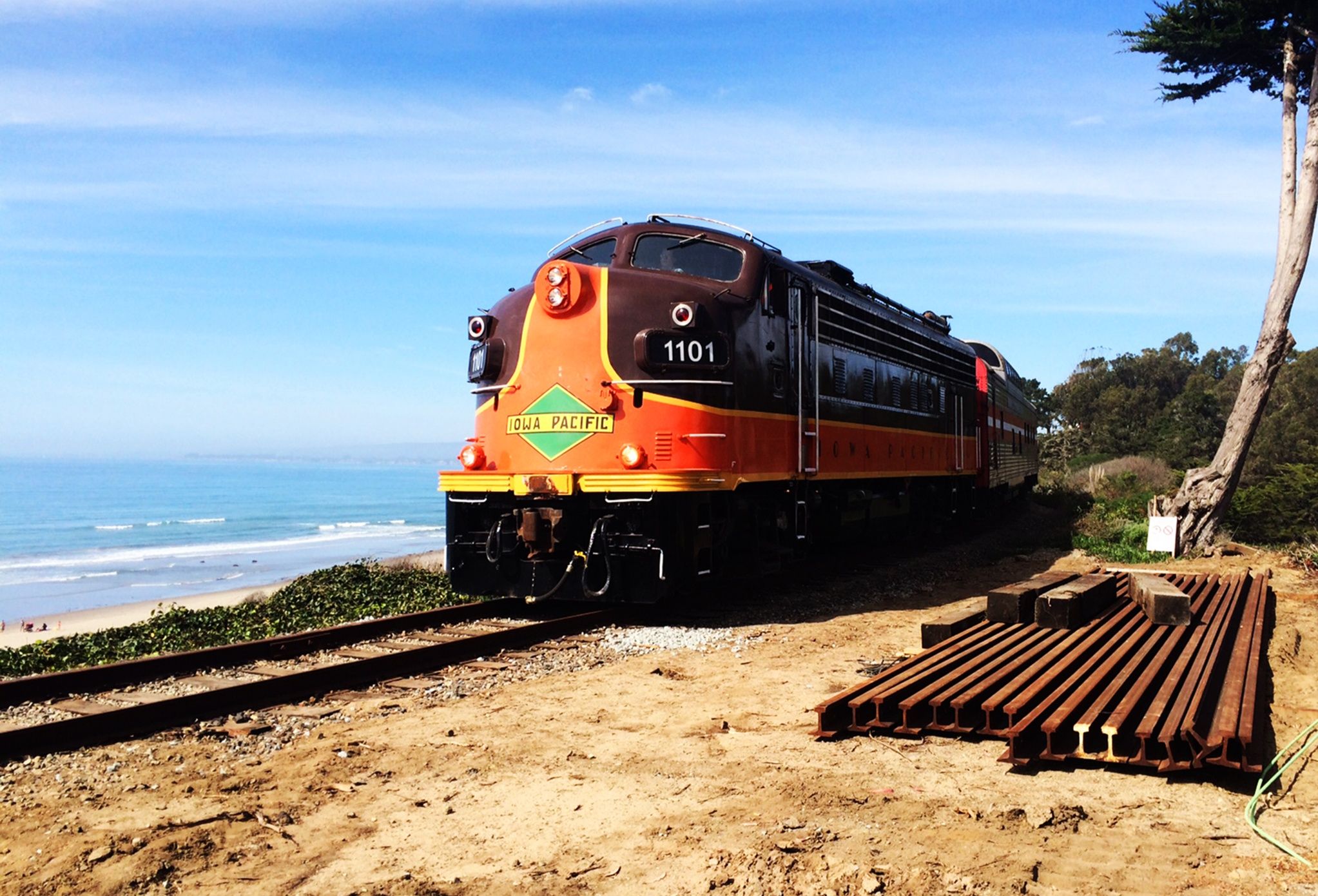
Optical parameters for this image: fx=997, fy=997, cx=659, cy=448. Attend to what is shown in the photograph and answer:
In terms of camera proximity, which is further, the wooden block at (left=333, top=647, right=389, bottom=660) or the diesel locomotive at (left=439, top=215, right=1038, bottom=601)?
the diesel locomotive at (left=439, top=215, right=1038, bottom=601)

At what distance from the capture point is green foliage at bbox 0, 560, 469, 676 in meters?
8.67

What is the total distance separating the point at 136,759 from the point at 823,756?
12.5 ft

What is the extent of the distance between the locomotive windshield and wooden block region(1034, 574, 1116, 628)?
14.8ft

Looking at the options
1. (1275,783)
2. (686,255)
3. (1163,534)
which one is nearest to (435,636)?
(686,255)

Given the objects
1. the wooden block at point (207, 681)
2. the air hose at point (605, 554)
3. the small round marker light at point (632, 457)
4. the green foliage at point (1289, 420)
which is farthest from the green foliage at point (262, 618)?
the green foliage at point (1289, 420)

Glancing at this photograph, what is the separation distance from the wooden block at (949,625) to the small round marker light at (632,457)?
2.98 meters

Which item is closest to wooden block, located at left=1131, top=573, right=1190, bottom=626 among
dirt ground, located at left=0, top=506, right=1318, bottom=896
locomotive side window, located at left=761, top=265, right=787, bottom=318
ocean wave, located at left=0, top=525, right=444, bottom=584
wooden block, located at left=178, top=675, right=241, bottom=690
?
dirt ground, located at left=0, top=506, right=1318, bottom=896

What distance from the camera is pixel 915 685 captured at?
630 cm

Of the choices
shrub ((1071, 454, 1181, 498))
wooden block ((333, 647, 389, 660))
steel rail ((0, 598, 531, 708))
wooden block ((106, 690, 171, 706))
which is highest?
shrub ((1071, 454, 1181, 498))

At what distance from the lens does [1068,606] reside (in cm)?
817

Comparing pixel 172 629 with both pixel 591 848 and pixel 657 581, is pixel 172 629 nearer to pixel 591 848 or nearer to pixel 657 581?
pixel 657 581

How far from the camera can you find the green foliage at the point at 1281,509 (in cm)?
1802

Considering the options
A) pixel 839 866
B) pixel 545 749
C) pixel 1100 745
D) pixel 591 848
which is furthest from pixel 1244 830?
pixel 545 749

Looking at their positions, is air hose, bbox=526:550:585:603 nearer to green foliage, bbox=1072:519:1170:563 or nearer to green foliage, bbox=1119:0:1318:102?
green foliage, bbox=1072:519:1170:563
